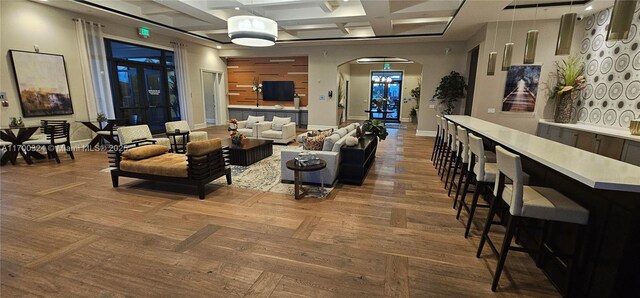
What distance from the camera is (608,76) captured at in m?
4.73

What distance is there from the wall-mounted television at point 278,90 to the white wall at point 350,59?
951mm

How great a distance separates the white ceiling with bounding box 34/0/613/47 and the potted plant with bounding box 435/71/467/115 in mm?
1122

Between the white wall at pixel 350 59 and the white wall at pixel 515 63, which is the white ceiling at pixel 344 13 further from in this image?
the white wall at pixel 350 59

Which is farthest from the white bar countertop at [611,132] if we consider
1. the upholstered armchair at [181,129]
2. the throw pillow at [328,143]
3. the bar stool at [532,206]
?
the upholstered armchair at [181,129]

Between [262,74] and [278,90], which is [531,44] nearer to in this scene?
[278,90]

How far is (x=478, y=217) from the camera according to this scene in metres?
3.21

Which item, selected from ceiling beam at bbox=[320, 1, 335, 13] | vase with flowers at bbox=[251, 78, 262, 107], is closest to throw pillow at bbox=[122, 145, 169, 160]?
ceiling beam at bbox=[320, 1, 335, 13]

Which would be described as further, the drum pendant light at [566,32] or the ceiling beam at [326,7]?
the ceiling beam at [326,7]

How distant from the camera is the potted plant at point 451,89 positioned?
8062 millimetres

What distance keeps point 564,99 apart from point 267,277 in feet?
21.7

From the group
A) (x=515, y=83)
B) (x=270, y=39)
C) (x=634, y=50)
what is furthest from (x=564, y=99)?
(x=270, y=39)

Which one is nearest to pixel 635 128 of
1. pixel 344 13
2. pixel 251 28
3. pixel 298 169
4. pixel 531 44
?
pixel 531 44

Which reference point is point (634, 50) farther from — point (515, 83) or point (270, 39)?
point (270, 39)

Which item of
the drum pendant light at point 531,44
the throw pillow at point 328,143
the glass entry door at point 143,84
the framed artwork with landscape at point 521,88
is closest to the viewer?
the drum pendant light at point 531,44
